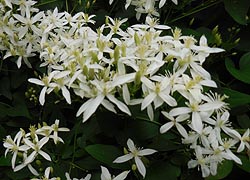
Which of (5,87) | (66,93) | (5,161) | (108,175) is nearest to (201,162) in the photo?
(108,175)

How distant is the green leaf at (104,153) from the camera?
986 mm

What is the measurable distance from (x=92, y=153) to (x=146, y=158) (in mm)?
116

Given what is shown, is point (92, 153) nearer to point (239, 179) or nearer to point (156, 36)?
point (156, 36)

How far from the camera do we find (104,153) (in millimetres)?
994

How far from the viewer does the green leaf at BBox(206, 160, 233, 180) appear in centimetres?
105

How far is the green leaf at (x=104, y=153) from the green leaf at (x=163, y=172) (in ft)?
0.19

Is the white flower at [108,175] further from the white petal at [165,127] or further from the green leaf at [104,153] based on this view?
the white petal at [165,127]

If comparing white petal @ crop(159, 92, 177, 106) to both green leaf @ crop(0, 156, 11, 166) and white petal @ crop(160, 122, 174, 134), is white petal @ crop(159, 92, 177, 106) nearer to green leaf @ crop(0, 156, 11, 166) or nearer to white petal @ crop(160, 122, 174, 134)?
white petal @ crop(160, 122, 174, 134)

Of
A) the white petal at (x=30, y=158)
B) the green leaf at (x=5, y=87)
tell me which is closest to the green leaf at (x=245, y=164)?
the white petal at (x=30, y=158)

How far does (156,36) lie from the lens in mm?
1043

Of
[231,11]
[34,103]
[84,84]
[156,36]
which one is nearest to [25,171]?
[34,103]

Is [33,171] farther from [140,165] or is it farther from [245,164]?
[245,164]

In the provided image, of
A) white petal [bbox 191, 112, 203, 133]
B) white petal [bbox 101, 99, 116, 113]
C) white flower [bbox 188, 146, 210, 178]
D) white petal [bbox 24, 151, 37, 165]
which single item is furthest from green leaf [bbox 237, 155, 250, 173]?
white petal [bbox 24, 151, 37, 165]

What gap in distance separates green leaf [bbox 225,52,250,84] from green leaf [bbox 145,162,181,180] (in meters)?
0.33
